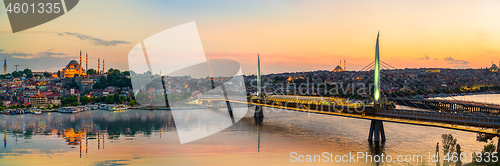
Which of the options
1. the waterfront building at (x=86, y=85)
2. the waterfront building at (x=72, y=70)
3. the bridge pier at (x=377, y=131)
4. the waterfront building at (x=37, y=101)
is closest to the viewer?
the bridge pier at (x=377, y=131)

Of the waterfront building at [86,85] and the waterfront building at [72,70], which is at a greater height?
the waterfront building at [72,70]

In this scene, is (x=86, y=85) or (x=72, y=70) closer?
(x=86, y=85)

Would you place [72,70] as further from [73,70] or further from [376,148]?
[376,148]

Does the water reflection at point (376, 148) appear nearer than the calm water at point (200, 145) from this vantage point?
No

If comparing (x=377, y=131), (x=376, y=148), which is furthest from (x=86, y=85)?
(x=376, y=148)

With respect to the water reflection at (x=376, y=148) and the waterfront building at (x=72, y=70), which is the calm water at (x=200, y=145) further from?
the waterfront building at (x=72, y=70)

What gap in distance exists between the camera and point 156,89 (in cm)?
6372

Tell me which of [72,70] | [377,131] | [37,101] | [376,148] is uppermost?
[72,70]

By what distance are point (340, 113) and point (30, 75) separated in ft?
304

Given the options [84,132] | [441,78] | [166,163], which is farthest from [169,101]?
[441,78]

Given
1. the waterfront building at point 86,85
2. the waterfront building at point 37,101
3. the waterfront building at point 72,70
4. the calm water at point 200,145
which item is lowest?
the calm water at point 200,145

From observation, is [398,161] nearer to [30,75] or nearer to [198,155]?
[198,155]

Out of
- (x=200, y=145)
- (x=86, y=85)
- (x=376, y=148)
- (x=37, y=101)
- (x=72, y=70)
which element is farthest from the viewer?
(x=72, y=70)

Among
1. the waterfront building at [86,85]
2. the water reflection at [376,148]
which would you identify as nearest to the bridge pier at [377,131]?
the water reflection at [376,148]
